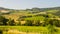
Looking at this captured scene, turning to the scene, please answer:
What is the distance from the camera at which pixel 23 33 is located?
23219 mm

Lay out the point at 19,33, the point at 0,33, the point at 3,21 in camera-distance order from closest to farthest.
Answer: the point at 0,33, the point at 19,33, the point at 3,21

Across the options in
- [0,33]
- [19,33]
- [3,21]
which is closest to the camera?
[0,33]

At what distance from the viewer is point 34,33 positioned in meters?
23.3

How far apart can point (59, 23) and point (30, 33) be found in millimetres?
10506

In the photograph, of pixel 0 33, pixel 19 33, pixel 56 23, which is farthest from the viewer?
pixel 56 23

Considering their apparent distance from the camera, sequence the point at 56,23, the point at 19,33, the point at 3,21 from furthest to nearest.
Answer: the point at 3,21 < the point at 56,23 < the point at 19,33

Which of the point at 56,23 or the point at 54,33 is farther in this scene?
the point at 56,23

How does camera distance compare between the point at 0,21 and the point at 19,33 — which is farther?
the point at 0,21

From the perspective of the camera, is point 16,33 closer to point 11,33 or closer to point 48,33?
point 11,33

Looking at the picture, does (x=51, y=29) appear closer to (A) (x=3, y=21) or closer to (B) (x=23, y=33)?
(B) (x=23, y=33)

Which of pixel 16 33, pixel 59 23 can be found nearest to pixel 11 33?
pixel 16 33

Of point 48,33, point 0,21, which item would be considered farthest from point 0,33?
point 0,21

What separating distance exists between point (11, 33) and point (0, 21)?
34.5 ft

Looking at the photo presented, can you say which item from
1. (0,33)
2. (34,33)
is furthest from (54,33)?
(0,33)
